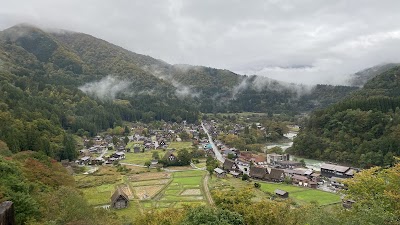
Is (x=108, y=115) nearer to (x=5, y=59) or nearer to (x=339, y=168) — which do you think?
(x=5, y=59)

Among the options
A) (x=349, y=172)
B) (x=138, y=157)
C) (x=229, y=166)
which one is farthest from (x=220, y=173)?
(x=138, y=157)

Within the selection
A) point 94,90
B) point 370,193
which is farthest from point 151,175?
point 94,90

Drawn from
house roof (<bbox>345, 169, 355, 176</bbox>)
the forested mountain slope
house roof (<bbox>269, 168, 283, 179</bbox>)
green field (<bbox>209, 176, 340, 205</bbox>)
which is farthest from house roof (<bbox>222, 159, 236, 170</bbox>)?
the forested mountain slope

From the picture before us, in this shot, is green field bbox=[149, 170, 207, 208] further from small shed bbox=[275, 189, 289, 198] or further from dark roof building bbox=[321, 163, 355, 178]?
dark roof building bbox=[321, 163, 355, 178]

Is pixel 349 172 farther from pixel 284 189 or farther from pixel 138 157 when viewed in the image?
pixel 138 157

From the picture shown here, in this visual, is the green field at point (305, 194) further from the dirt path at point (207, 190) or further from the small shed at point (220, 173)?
the dirt path at point (207, 190)

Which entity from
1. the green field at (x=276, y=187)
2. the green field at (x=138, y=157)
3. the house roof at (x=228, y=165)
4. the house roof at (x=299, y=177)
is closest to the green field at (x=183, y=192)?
the house roof at (x=228, y=165)
